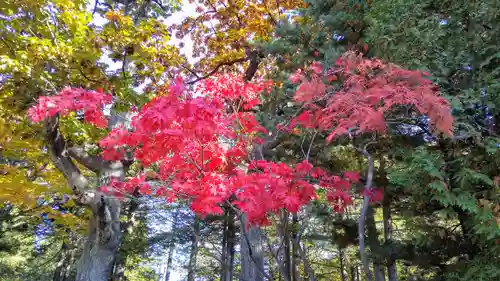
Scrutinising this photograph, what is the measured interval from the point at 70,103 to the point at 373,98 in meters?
3.13

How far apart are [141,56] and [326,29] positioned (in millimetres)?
3266

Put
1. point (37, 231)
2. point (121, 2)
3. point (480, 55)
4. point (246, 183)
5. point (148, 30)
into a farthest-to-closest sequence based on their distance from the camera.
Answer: point (37, 231) < point (121, 2) < point (148, 30) < point (480, 55) < point (246, 183)

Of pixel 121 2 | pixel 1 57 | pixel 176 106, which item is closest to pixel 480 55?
pixel 176 106

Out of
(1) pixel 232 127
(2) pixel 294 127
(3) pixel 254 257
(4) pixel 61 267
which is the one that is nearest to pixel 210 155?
(1) pixel 232 127

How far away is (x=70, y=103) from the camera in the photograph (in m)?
3.32

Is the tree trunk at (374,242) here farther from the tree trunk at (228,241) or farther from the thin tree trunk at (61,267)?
the thin tree trunk at (61,267)

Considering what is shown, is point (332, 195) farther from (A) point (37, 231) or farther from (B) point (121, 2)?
(A) point (37, 231)

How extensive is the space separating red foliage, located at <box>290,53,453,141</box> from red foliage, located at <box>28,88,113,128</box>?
2294 millimetres

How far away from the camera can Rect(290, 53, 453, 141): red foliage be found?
2.76 metres

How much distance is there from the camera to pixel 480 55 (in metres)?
3.61

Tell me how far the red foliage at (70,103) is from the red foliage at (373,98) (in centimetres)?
229

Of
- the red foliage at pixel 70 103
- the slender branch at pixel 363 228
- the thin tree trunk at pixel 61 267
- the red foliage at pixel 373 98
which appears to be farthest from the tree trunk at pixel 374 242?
the thin tree trunk at pixel 61 267

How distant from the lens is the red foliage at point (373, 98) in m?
2.76

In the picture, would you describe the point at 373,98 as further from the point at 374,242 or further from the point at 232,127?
the point at 374,242
